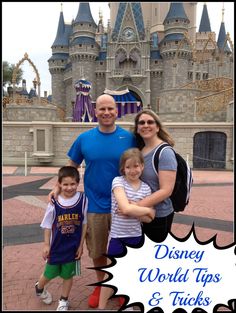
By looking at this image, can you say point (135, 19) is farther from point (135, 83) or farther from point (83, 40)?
point (135, 83)

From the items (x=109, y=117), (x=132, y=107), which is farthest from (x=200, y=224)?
(x=132, y=107)

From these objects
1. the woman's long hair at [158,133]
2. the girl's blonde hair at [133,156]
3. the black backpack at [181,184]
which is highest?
the woman's long hair at [158,133]

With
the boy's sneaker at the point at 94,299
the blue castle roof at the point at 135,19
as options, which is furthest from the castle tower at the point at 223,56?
the boy's sneaker at the point at 94,299

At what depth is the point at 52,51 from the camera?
4828 centimetres

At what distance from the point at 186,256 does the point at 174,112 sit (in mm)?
19124

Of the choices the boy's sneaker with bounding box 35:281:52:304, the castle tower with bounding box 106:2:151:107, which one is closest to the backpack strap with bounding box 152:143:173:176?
the boy's sneaker with bounding box 35:281:52:304

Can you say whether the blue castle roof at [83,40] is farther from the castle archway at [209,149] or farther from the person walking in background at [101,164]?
the person walking in background at [101,164]

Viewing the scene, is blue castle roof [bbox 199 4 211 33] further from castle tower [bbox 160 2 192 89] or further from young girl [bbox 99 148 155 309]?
young girl [bbox 99 148 155 309]

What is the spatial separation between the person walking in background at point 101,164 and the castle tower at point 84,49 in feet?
130

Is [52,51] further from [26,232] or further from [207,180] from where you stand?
[26,232]

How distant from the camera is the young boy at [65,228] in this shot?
2.36 m

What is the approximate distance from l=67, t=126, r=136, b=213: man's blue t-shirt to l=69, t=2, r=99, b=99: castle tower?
39.6 metres

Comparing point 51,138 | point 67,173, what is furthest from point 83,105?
point 67,173

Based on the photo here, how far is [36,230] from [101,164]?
2.60 m
